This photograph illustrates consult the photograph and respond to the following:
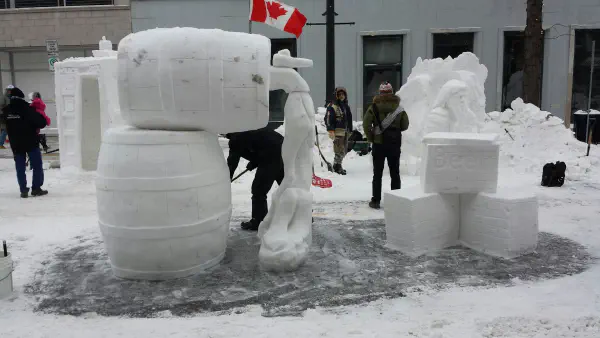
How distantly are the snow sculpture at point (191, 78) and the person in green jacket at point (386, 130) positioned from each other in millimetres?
2682

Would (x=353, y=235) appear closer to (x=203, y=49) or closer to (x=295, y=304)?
(x=295, y=304)

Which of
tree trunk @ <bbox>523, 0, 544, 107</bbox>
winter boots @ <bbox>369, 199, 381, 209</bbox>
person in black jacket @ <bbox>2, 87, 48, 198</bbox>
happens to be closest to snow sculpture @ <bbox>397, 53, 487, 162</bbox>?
winter boots @ <bbox>369, 199, 381, 209</bbox>

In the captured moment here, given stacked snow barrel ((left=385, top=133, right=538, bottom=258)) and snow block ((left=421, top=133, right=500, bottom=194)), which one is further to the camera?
snow block ((left=421, top=133, right=500, bottom=194))

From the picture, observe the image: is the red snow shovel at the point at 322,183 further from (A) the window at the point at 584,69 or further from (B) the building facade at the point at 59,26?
(A) the window at the point at 584,69

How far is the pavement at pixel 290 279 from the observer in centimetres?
358

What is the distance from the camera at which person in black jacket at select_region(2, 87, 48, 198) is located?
7578 mm

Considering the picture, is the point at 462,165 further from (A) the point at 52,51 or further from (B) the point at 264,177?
(A) the point at 52,51

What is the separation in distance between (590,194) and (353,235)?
13.1 ft

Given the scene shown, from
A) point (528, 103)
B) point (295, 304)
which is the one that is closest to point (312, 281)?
point (295, 304)

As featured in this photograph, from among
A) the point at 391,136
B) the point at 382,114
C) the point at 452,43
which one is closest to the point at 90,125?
the point at 382,114

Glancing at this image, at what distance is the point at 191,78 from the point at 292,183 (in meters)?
1.33

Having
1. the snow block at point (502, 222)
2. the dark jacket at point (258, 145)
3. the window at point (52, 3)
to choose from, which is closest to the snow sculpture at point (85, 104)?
the dark jacket at point (258, 145)

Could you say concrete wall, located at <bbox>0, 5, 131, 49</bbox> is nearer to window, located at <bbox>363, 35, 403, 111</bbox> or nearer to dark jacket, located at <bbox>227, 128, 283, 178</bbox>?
window, located at <bbox>363, 35, 403, 111</bbox>

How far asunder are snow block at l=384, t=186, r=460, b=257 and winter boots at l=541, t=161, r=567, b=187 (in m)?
3.62
